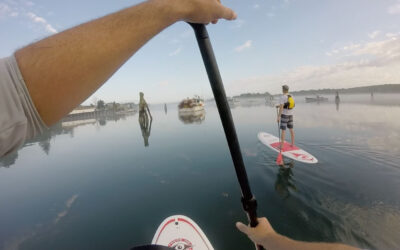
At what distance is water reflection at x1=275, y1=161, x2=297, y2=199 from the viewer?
470 centimetres

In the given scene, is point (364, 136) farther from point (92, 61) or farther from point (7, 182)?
point (7, 182)

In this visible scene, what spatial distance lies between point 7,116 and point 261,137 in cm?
1036

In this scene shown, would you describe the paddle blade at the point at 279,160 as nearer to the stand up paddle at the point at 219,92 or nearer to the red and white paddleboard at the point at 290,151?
the red and white paddleboard at the point at 290,151

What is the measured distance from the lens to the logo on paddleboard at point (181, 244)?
10.1 ft

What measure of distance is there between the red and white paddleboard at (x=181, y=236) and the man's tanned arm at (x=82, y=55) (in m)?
3.17

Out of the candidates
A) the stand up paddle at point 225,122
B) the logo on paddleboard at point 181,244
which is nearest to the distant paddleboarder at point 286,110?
the logo on paddleboard at point 181,244

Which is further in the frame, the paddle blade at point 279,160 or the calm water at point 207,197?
the paddle blade at point 279,160

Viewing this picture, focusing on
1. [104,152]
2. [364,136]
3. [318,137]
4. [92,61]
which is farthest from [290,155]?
[104,152]

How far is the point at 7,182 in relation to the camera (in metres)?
7.42

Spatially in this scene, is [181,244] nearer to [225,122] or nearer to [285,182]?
[225,122]

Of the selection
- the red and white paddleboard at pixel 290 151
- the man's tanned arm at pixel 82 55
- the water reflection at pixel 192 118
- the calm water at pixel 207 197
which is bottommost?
the calm water at pixel 207 197

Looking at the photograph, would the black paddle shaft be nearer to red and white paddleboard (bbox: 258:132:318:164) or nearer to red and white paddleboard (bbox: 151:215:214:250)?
red and white paddleboard (bbox: 151:215:214:250)

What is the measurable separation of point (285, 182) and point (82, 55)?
18.4 feet

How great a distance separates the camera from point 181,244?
313 cm
